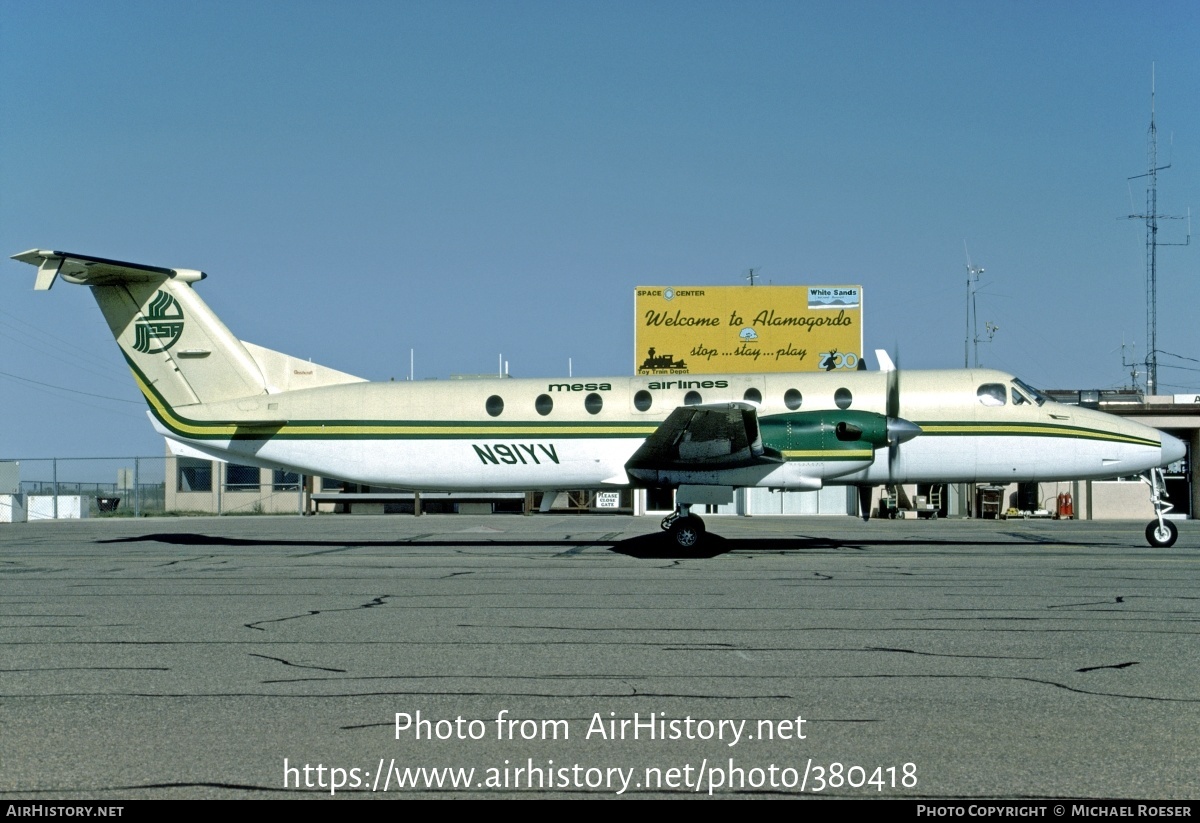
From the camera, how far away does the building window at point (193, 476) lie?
175 feet

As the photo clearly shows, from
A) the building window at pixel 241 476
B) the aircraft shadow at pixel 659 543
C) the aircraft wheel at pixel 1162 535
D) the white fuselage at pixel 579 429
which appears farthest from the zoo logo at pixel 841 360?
the building window at pixel 241 476

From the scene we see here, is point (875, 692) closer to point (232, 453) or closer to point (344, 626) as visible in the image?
point (344, 626)

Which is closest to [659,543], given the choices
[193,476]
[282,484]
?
[282,484]

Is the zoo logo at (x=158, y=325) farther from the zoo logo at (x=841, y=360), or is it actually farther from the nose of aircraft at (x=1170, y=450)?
the zoo logo at (x=841, y=360)

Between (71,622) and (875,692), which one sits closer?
(875,692)

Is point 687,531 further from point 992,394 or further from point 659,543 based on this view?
point 992,394

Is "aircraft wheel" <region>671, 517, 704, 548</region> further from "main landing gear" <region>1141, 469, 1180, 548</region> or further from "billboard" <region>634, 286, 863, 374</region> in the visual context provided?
"billboard" <region>634, 286, 863, 374</region>

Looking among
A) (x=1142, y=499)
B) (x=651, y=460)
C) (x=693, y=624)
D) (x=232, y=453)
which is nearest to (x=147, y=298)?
(x=232, y=453)

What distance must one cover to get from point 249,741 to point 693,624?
5.20 metres

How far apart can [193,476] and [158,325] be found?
33859mm

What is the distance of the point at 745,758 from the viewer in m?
5.74

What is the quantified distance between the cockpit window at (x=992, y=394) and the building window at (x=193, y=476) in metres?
42.1

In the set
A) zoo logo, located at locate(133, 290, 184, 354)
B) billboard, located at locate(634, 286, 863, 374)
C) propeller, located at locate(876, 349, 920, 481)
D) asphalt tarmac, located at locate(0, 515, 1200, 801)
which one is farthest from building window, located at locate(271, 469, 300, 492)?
asphalt tarmac, located at locate(0, 515, 1200, 801)

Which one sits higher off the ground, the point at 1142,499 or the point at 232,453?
the point at 232,453
